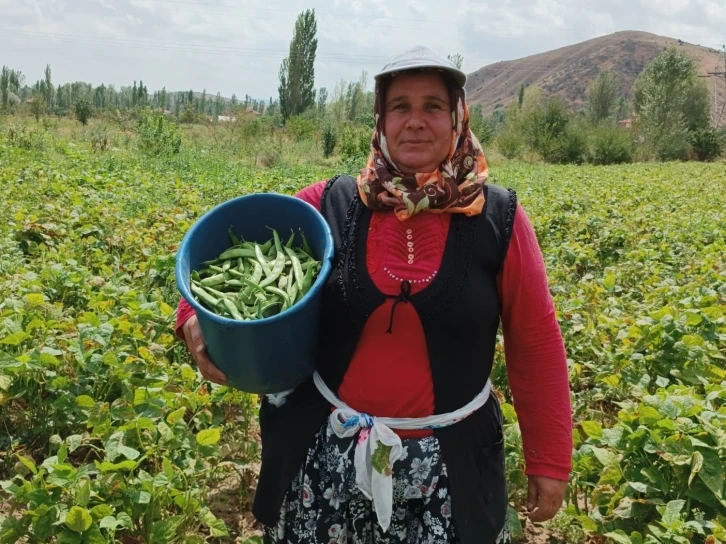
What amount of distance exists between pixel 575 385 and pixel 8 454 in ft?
9.08

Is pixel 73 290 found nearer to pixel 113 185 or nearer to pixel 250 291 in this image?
pixel 250 291

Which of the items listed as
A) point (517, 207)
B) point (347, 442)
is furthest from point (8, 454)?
point (517, 207)

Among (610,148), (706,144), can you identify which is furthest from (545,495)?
(706,144)

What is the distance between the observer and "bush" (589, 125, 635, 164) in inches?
1214

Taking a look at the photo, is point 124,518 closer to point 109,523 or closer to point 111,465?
point 109,523

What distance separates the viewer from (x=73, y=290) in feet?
10.9

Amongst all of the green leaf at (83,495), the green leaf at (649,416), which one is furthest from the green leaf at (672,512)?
the green leaf at (83,495)

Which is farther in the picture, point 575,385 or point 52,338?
point 575,385

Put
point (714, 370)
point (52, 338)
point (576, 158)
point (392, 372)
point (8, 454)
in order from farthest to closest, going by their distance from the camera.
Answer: point (576, 158) → point (714, 370) → point (52, 338) → point (8, 454) → point (392, 372)

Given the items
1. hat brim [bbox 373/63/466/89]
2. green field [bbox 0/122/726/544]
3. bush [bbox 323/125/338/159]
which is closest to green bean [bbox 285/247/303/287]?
hat brim [bbox 373/63/466/89]

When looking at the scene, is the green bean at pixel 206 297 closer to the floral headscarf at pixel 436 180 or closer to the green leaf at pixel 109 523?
the floral headscarf at pixel 436 180

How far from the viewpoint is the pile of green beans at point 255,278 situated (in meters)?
1.29

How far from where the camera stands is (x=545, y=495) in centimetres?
A: 150

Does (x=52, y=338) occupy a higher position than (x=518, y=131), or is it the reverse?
(x=518, y=131)
